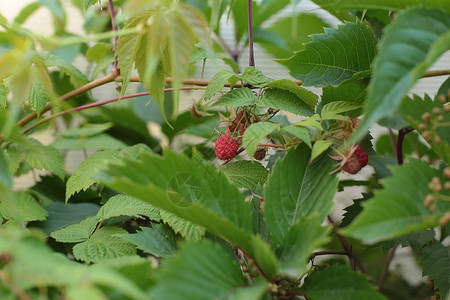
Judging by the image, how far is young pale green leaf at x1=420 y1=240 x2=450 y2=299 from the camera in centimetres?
43

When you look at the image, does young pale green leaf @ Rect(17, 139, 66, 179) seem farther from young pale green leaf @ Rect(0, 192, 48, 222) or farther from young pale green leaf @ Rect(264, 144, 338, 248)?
young pale green leaf @ Rect(264, 144, 338, 248)

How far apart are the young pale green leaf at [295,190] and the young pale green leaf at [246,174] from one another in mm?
59

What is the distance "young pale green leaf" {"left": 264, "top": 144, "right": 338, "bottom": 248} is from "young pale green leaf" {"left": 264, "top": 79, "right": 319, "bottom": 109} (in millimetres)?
53

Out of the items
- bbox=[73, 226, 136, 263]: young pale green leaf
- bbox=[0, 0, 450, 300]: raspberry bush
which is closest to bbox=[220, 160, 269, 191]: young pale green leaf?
bbox=[0, 0, 450, 300]: raspberry bush

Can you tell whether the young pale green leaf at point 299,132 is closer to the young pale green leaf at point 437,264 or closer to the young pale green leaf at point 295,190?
the young pale green leaf at point 295,190

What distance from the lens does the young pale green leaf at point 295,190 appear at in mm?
335

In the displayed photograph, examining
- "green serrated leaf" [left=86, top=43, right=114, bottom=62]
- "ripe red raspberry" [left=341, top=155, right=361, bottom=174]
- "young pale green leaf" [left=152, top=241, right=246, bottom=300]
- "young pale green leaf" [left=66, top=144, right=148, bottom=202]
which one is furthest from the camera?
"green serrated leaf" [left=86, top=43, right=114, bottom=62]

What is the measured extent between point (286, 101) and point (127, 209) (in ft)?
0.59

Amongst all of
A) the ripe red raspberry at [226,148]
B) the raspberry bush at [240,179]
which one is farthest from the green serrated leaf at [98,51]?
the ripe red raspberry at [226,148]

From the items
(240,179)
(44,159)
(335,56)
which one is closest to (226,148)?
(240,179)

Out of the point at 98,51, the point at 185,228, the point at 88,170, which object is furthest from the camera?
the point at 98,51

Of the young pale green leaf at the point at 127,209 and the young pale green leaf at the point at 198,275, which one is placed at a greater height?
the young pale green leaf at the point at 198,275

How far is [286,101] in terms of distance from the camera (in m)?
0.40

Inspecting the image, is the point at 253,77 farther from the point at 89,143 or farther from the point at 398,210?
the point at 89,143
